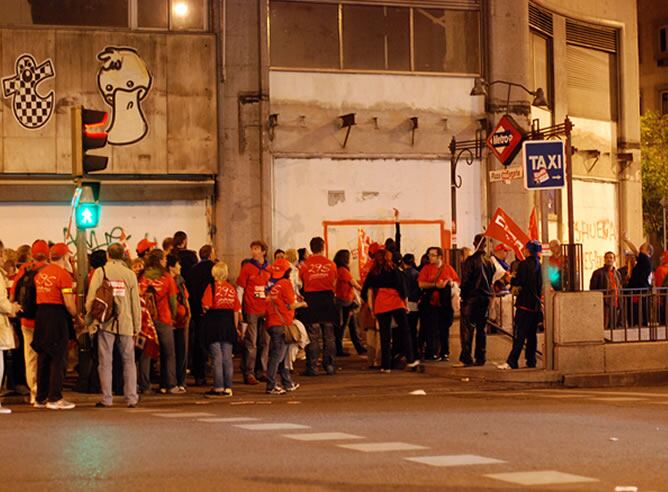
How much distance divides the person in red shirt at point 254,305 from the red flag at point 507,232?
5421 mm

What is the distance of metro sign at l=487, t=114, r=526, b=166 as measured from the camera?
908 inches

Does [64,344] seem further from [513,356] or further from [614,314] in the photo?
[614,314]

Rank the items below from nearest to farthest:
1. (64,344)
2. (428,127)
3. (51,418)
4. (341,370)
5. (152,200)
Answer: (51,418), (64,344), (341,370), (152,200), (428,127)

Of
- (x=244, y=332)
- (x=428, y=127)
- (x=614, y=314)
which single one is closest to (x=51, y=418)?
(x=244, y=332)

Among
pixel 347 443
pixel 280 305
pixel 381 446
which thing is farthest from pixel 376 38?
pixel 381 446

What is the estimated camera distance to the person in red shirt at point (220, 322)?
1758 centimetres

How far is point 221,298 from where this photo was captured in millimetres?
17609

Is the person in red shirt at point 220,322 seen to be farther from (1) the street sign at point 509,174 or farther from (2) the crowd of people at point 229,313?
(1) the street sign at point 509,174

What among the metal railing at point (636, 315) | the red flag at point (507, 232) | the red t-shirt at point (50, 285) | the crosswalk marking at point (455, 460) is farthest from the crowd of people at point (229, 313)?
the crosswalk marking at point (455, 460)

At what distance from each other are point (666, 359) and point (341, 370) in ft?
15.7

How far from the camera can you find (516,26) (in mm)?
29391

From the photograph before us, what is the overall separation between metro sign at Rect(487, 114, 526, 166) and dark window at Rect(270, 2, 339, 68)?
5616 mm

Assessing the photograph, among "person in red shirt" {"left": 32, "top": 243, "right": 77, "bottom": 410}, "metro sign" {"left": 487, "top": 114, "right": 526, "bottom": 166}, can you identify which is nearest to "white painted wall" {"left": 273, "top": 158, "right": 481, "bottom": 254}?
"metro sign" {"left": 487, "top": 114, "right": 526, "bottom": 166}

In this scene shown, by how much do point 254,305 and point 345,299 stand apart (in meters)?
3.68
